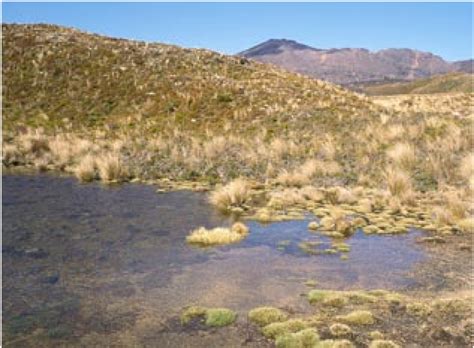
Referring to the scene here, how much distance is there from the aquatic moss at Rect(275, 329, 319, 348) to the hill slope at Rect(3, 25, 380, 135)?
2615cm

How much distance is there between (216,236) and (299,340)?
622 cm

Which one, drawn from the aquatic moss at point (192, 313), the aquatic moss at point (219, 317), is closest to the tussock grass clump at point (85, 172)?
the aquatic moss at point (192, 313)

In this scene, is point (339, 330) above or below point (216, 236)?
below

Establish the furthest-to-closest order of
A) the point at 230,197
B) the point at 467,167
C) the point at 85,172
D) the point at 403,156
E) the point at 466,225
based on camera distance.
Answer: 1. the point at 85,172
2. the point at 403,156
3. the point at 467,167
4. the point at 230,197
5. the point at 466,225

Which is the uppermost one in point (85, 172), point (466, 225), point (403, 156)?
point (403, 156)

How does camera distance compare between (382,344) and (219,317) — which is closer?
(382,344)

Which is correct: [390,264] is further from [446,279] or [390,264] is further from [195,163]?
[195,163]

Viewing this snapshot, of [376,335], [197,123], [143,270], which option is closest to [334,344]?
[376,335]

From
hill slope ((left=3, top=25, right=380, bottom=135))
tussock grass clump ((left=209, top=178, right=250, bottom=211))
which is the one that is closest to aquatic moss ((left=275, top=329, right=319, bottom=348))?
tussock grass clump ((left=209, top=178, right=250, bottom=211))

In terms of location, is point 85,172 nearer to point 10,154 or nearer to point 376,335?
point 10,154

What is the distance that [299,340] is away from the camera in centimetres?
889

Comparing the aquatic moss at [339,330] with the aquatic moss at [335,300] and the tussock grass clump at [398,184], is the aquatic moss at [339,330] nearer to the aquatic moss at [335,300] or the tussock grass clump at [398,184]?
the aquatic moss at [335,300]

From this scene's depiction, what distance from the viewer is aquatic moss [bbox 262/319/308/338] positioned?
9.20 meters

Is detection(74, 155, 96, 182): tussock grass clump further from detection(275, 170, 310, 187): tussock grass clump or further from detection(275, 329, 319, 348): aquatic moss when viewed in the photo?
detection(275, 329, 319, 348): aquatic moss
